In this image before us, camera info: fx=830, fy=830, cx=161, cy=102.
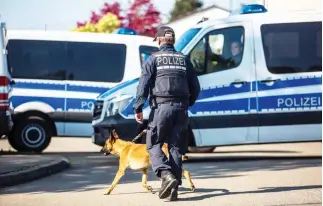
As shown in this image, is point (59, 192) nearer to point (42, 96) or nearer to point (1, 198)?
point (1, 198)

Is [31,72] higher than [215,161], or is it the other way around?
[31,72]

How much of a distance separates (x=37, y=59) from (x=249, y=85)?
4.92 m

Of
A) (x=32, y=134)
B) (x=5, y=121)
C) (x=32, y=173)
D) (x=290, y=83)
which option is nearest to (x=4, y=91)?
(x=5, y=121)

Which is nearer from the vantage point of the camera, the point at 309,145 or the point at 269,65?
the point at 269,65

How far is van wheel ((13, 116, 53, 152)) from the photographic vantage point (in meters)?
16.2

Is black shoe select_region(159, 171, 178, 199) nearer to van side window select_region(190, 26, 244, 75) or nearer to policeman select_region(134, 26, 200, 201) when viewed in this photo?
policeman select_region(134, 26, 200, 201)

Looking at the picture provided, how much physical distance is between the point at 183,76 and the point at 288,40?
539cm

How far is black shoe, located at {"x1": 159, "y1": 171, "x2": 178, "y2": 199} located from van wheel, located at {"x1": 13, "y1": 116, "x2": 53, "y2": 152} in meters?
8.13

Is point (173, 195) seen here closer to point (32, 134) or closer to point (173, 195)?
point (173, 195)

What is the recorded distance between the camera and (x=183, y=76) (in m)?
8.62

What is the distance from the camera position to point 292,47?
13.7m

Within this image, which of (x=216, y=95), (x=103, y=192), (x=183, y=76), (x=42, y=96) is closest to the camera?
(x=183, y=76)

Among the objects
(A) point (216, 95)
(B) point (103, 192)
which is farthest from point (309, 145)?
(B) point (103, 192)

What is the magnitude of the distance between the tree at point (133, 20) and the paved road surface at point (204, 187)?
3281 cm
